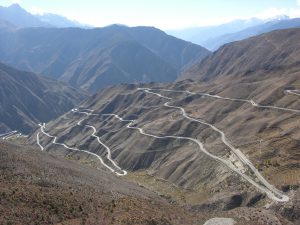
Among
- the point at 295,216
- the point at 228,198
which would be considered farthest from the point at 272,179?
the point at 295,216

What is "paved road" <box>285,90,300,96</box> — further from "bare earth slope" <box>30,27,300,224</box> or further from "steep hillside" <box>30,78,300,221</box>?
"steep hillside" <box>30,78,300,221</box>

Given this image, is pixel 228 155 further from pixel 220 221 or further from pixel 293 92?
pixel 220 221

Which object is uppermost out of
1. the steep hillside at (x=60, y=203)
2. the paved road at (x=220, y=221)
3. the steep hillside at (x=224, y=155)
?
the steep hillside at (x=60, y=203)

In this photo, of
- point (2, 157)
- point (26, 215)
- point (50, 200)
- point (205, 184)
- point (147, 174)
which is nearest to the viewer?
point (26, 215)

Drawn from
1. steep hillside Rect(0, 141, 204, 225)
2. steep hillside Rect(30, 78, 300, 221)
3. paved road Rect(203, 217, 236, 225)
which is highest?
steep hillside Rect(0, 141, 204, 225)

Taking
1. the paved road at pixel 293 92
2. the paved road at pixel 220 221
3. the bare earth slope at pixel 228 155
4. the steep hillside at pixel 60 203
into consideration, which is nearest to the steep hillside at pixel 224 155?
the bare earth slope at pixel 228 155

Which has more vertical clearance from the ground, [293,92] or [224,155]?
[293,92]

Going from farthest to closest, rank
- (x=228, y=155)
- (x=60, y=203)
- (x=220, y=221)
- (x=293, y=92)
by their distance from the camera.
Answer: (x=293, y=92), (x=228, y=155), (x=220, y=221), (x=60, y=203)

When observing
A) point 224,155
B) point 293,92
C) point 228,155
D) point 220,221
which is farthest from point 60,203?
point 293,92

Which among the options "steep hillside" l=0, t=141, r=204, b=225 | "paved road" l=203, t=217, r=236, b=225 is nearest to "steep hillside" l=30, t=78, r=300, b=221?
"paved road" l=203, t=217, r=236, b=225

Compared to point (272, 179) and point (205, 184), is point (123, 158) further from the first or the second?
point (272, 179)

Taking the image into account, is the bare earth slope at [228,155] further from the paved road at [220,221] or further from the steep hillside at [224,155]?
the paved road at [220,221]
